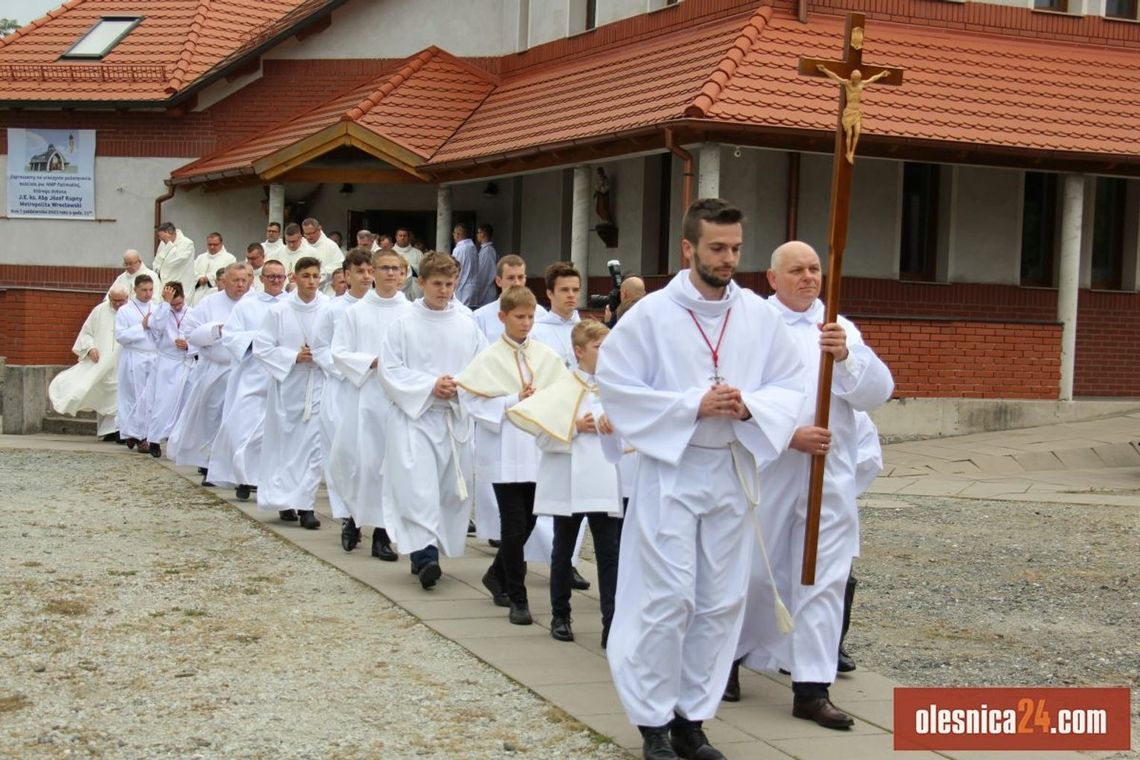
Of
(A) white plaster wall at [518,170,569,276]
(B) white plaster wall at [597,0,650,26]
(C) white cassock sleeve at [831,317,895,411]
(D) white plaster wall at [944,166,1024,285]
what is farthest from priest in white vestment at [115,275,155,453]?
(C) white cassock sleeve at [831,317,895,411]

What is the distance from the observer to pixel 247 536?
445 inches

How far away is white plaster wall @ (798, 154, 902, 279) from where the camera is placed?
19688 mm

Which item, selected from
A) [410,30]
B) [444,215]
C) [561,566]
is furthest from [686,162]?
[561,566]

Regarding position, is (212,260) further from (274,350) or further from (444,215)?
(274,350)

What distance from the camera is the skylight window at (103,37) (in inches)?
1128

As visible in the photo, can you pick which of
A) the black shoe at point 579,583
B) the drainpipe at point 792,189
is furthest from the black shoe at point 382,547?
the drainpipe at point 792,189

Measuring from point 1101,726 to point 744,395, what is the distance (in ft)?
6.22

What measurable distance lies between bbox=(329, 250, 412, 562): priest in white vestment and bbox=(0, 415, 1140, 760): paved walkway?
29 centimetres

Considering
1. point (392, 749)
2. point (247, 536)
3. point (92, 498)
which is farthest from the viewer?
point (92, 498)

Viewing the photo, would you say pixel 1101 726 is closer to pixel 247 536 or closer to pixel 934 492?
pixel 247 536

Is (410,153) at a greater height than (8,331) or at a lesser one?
greater

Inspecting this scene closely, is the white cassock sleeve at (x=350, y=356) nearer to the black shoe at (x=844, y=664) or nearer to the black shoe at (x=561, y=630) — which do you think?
the black shoe at (x=561, y=630)

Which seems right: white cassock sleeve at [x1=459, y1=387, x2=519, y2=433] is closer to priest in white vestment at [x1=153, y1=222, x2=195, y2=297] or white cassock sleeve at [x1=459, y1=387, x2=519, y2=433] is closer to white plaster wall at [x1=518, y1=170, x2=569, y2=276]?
priest in white vestment at [x1=153, y1=222, x2=195, y2=297]

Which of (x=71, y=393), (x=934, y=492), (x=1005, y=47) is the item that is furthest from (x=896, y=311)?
(x=71, y=393)
